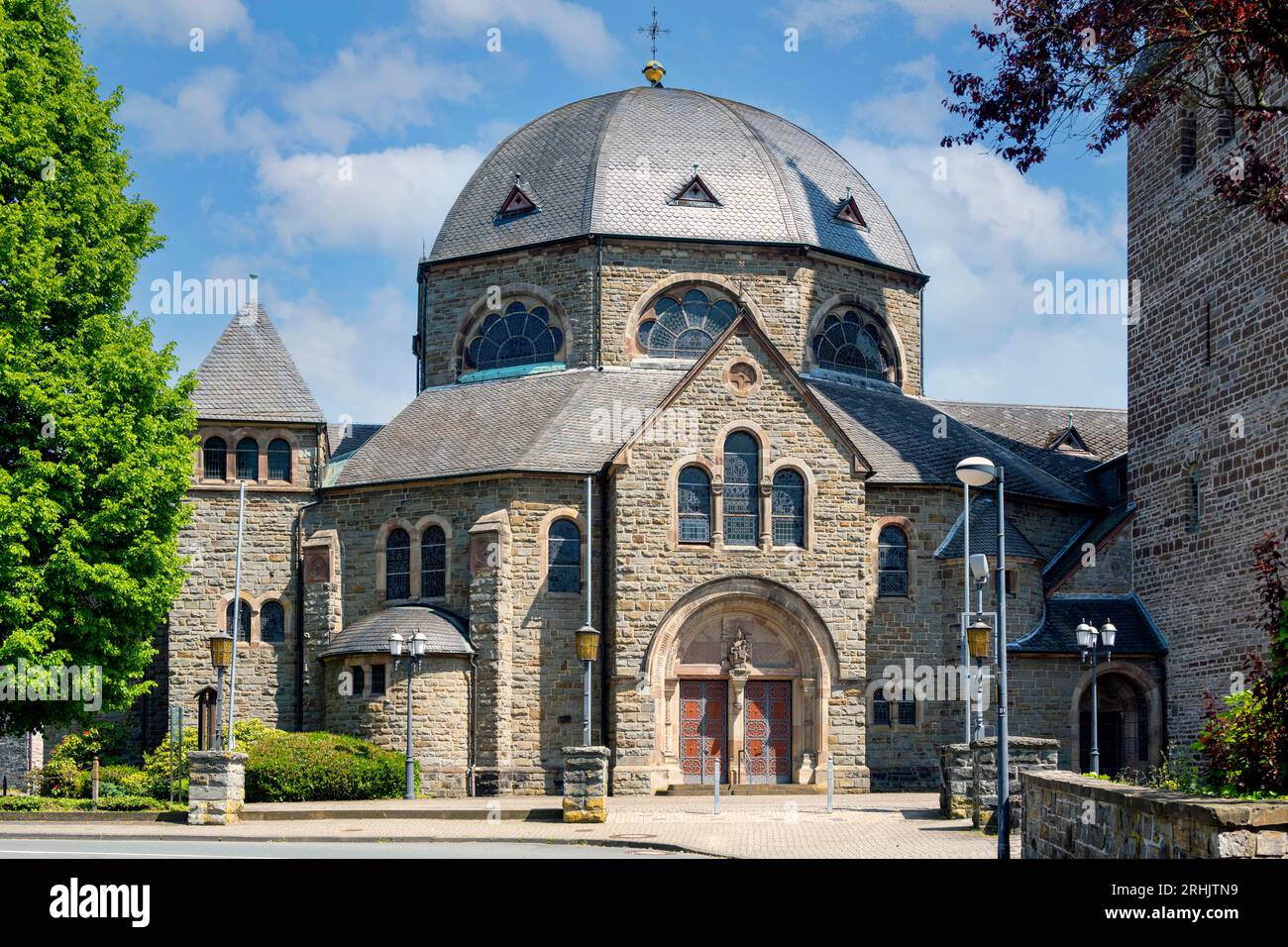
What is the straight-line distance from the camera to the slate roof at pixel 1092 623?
119ft

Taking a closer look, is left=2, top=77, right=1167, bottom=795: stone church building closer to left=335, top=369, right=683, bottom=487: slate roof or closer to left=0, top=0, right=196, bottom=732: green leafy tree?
left=335, top=369, right=683, bottom=487: slate roof

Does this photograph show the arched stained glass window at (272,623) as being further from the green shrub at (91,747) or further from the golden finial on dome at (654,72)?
the golden finial on dome at (654,72)

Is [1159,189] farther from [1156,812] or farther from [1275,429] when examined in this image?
[1156,812]

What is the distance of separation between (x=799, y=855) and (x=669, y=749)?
1500cm

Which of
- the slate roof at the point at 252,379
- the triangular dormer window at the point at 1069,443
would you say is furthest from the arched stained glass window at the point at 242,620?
the triangular dormer window at the point at 1069,443

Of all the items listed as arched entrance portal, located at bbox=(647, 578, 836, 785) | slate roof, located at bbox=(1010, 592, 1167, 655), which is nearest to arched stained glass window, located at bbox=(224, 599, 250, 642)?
arched entrance portal, located at bbox=(647, 578, 836, 785)

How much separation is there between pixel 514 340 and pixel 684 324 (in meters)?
4.47

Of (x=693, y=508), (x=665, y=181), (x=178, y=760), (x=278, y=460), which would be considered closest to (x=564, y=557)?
(x=693, y=508)

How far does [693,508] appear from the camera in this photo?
3678 cm

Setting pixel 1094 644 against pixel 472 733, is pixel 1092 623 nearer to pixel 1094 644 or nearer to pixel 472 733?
pixel 1094 644

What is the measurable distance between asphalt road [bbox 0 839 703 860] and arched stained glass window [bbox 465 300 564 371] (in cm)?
1956

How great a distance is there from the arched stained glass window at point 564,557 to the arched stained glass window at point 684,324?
6.09m
